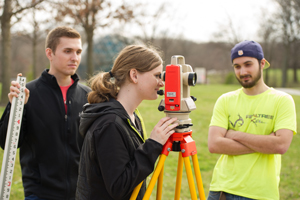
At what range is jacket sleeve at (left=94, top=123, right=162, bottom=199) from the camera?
160cm

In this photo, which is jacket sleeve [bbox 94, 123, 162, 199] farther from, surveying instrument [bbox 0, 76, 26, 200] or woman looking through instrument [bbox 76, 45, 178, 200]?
surveying instrument [bbox 0, 76, 26, 200]

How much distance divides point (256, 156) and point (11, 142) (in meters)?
2.21

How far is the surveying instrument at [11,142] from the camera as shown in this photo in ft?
7.48

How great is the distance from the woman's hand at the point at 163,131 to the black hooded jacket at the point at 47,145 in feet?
4.23

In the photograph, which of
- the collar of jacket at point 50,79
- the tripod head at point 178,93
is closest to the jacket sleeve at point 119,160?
the tripod head at point 178,93

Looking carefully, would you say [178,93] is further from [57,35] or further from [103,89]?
[57,35]

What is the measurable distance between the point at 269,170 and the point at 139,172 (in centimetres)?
136

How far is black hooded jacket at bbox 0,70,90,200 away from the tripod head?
131cm

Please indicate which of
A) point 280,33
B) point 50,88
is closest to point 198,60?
point 280,33

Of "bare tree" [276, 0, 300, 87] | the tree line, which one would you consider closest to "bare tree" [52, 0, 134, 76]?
the tree line

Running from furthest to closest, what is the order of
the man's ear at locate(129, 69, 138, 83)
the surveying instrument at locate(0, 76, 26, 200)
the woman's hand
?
the surveying instrument at locate(0, 76, 26, 200) < the man's ear at locate(129, 69, 138, 83) < the woman's hand

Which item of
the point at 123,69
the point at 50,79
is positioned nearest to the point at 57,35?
the point at 50,79

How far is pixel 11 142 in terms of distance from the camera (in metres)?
2.35

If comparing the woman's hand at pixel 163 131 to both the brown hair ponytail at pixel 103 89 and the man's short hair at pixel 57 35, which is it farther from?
the man's short hair at pixel 57 35
